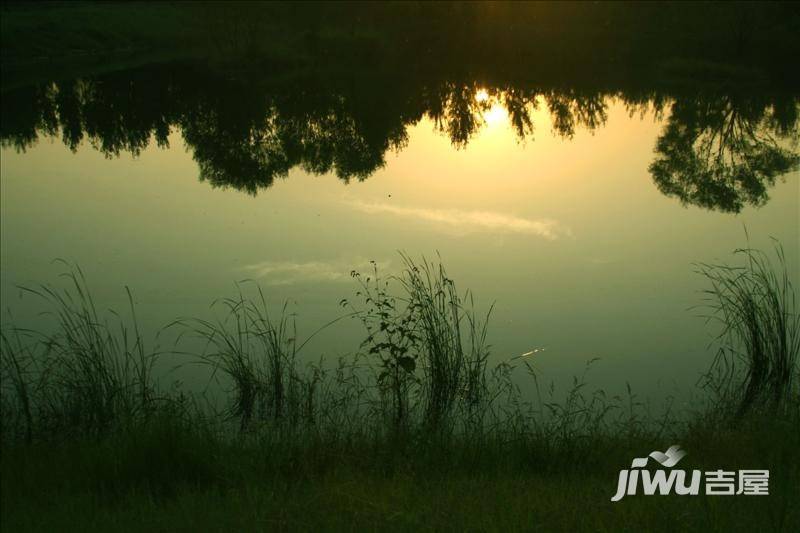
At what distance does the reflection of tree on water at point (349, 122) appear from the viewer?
44.5 ft

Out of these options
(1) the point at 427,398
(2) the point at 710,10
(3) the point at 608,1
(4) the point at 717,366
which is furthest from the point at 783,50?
(1) the point at 427,398

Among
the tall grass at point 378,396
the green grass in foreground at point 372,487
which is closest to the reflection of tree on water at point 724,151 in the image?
the tall grass at point 378,396

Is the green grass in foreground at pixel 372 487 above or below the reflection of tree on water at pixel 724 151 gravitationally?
below

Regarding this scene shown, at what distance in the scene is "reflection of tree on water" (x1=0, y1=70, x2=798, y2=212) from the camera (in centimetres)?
1357

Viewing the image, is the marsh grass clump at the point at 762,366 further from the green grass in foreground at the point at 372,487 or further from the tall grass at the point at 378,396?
the green grass in foreground at the point at 372,487

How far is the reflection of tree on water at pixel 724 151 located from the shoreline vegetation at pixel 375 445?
240 inches

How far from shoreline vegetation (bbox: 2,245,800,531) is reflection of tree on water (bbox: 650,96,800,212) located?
610 cm

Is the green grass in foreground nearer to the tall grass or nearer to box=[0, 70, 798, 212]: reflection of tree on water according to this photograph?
the tall grass

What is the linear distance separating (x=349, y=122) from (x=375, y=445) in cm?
1378

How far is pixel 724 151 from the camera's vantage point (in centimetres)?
1470

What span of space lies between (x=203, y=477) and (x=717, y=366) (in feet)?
13.5

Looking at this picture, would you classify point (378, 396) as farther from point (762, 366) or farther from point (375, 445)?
point (762, 366)

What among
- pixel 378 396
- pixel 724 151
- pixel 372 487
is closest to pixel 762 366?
pixel 378 396

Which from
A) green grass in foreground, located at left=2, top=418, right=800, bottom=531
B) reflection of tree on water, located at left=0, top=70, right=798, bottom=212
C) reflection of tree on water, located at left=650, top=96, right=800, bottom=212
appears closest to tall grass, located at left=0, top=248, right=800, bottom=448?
green grass in foreground, located at left=2, top=418, right=800, bottom=531
